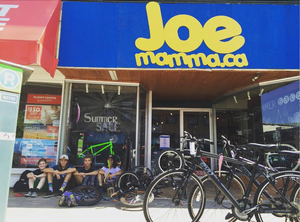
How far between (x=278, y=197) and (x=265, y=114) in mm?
3521

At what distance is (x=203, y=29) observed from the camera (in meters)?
4.60

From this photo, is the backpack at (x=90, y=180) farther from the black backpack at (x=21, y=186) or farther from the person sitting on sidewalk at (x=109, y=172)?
the black backpack at (x=21, y=186)

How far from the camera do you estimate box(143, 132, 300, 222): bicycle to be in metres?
2.47

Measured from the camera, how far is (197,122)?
753 centimetres

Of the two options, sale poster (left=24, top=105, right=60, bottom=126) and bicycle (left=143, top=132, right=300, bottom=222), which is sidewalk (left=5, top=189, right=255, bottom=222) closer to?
bicycle (left=143, top=132, right=300, bottom=222)

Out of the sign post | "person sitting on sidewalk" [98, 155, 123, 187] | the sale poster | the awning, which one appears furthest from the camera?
the sale poster

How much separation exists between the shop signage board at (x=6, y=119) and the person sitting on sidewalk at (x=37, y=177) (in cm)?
246

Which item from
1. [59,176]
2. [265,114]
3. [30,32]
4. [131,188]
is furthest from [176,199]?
[265,114]

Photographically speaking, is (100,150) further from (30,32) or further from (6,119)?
(6,119)

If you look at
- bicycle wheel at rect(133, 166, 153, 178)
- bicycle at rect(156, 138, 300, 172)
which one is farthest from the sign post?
bicycle wheel at rect(133, 166, 153, 178)

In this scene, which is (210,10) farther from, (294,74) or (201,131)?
(201,131)

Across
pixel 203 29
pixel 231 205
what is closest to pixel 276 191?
pixel 231 205

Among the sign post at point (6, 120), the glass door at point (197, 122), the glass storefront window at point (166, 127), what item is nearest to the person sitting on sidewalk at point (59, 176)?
the sign post at point (6, 120)

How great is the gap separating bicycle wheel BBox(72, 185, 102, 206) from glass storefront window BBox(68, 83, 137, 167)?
1438 millimetres
